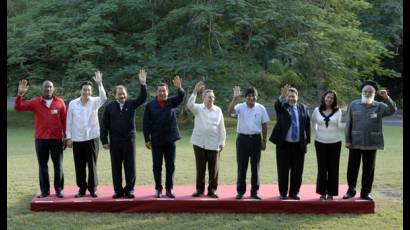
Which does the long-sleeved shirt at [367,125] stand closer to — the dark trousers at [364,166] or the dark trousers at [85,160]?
the dark trousers at [364,166]

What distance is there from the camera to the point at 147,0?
22.1m

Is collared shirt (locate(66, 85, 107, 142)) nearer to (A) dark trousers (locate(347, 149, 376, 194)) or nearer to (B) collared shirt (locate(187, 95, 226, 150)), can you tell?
(B) collared shirt (locate(187, 95, 226, 150))

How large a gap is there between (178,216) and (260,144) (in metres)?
1.52

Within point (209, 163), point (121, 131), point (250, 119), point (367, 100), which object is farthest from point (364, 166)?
point (121, 131)

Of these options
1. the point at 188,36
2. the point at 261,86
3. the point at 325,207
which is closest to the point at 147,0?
the point at 188,36

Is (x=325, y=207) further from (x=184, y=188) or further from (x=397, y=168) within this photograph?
(x=397, y=168)

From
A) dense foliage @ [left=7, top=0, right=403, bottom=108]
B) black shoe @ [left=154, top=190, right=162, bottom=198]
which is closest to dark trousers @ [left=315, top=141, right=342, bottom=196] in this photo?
black shoe @ [left=154, top=190, right=162, bottom=198]

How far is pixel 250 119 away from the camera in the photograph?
789cm

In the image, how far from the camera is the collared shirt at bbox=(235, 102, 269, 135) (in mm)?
7863

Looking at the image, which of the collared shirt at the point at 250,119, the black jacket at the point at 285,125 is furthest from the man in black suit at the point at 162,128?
the black jacket at the point at 285,125

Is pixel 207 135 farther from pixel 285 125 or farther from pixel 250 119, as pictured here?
pixel 285 125

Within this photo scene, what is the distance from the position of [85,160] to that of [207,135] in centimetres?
177

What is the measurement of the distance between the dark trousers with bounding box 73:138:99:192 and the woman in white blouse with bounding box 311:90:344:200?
314 centimetres

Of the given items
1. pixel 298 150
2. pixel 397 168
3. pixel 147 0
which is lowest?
pixel 397 168
